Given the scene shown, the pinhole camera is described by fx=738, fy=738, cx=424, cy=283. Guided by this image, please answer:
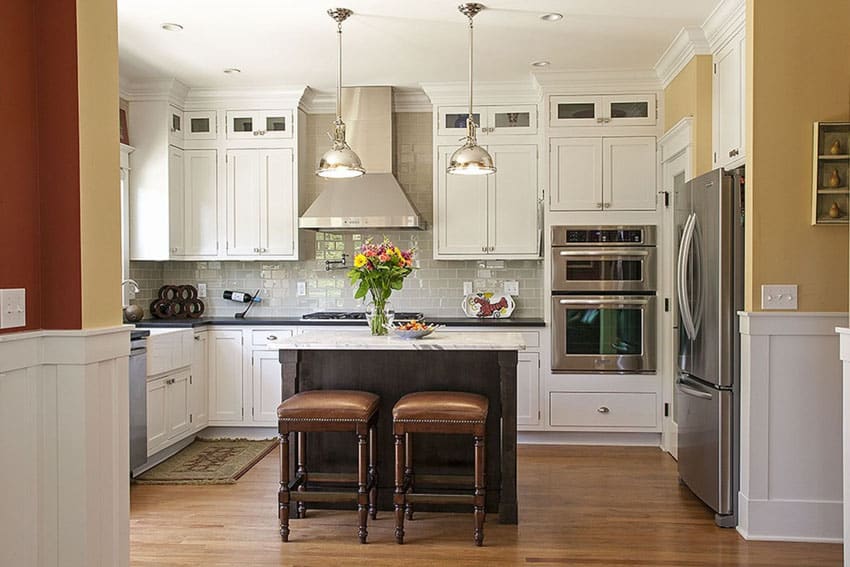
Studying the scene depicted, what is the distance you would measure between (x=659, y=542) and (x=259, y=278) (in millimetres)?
4003

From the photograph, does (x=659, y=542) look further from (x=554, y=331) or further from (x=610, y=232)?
(x=610, y=232)

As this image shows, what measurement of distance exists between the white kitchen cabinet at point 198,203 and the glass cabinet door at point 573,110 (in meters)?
2.72

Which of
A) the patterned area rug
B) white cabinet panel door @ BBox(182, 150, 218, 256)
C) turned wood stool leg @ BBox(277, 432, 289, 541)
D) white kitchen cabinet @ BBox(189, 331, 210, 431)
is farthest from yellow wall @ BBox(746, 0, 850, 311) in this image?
white cabinet panel door @ BBox(182, 150, 218, 256)

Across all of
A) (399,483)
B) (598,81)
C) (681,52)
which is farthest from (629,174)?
(399,483)

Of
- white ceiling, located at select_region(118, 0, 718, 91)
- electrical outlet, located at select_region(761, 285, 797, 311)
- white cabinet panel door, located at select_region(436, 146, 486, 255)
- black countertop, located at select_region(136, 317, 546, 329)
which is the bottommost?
black countertop, located at select_region(136, 317, 546, 329)

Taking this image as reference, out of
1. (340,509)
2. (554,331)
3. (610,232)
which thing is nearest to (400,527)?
(340,509)

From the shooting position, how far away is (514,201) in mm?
5836

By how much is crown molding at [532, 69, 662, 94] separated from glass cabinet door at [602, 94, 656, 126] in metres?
0.06

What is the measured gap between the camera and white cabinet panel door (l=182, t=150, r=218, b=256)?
5.99 m

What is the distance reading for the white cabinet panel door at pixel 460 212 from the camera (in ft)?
19.2

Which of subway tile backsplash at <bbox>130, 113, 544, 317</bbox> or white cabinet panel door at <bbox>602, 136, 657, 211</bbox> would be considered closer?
white cabinet panel door at <bbox>602, 136, 657, 211</bbox>

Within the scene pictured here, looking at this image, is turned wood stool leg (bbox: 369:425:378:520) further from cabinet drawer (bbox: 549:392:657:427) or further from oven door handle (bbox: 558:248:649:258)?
oven door handle (bbox: 558:248:649:258)

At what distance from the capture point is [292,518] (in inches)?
153

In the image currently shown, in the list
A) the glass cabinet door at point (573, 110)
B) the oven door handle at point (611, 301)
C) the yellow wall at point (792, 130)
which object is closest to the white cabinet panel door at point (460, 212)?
the glass cabinet door at point (573, 110)
